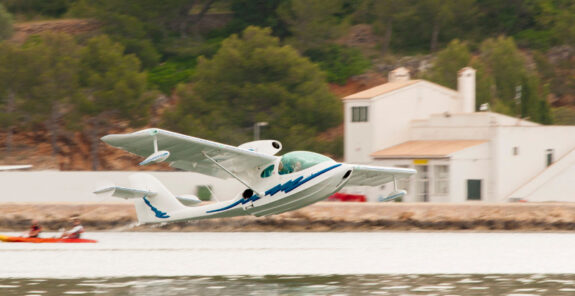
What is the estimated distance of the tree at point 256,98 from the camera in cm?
6769

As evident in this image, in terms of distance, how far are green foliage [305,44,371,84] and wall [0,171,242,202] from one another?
3833 cm

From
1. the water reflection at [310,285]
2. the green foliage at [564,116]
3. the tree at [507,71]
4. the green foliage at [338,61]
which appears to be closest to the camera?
the water reflection at [310,285]

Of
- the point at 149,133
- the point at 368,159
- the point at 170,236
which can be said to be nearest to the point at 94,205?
the point at 170,236

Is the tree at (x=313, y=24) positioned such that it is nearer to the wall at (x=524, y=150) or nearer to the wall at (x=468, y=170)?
the wall at (x=524, y=150)

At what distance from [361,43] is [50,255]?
69440 mm

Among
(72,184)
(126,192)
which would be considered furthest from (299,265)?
(72,184)

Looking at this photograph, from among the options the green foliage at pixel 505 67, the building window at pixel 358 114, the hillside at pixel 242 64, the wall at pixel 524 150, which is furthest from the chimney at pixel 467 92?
the green foliage at pixel 505 67

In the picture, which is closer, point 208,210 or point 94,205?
point 208,210

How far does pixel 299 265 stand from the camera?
95.1 ft

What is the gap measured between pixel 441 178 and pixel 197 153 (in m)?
22.9

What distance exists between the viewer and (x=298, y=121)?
68.1 meters

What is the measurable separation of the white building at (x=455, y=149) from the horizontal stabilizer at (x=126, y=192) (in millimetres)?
18845

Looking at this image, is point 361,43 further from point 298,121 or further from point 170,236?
point 170,236

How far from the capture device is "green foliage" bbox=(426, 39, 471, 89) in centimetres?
8038
